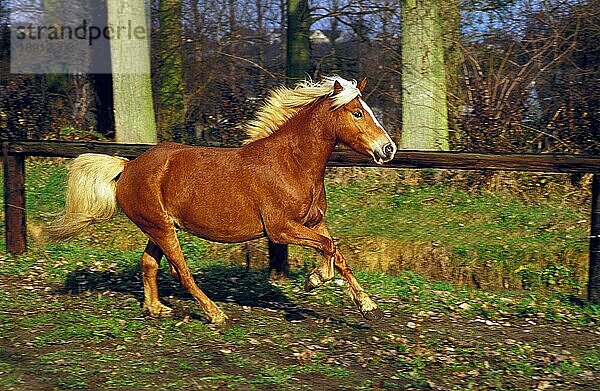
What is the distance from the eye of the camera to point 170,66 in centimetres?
1571

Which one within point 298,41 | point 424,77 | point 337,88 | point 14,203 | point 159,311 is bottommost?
point 159,311

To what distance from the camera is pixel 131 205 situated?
23.0ft

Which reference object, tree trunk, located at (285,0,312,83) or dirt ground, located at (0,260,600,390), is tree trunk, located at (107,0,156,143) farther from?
dirt ground, located at (0,260,600,390)

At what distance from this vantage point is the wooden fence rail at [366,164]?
755cm

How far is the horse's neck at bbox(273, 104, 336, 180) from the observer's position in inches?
259

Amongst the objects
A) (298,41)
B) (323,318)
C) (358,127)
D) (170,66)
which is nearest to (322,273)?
(323,318)

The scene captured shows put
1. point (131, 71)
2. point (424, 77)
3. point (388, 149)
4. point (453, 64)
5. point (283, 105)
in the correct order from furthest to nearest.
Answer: point (131, 71), point (453, 64), point (424, 77), point (283, 105), point (388, 149)

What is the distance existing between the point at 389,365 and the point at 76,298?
3.37 metres

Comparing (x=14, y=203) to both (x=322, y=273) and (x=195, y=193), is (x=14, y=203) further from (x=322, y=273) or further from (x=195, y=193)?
(x=322, y=273)

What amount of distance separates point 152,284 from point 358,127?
235 cm

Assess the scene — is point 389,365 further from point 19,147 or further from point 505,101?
point 505,101

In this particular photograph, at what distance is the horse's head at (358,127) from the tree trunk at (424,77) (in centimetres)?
592

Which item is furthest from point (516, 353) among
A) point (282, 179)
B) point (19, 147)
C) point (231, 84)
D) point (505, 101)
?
point (231, 84)

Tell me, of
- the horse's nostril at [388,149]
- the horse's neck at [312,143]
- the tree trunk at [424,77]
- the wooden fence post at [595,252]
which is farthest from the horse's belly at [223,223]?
the tree trunk at [424,77]
